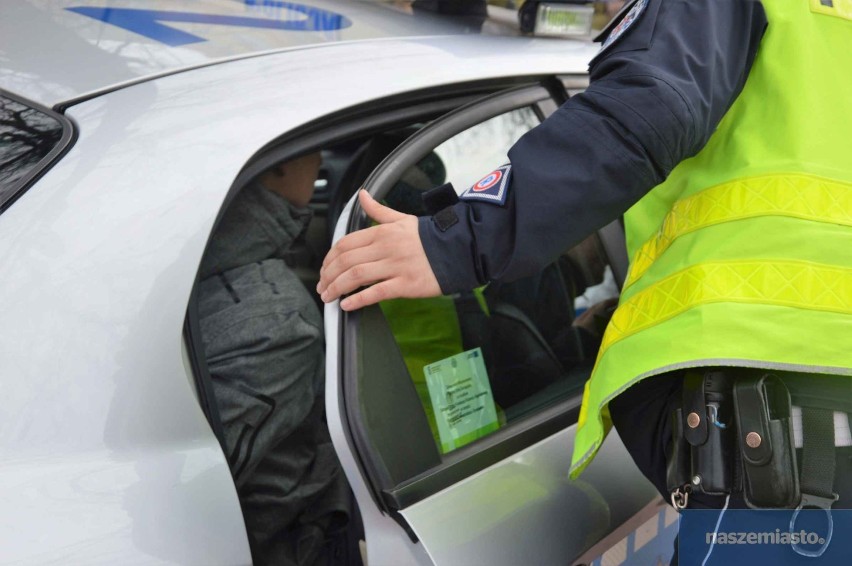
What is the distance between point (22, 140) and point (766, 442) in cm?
109

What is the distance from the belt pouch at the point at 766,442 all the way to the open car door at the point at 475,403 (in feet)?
1.34

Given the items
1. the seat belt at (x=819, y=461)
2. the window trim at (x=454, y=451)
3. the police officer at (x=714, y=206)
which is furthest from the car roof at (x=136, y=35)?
the seat belt at (x=819, y=461)

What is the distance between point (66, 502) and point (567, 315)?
119 centimetres

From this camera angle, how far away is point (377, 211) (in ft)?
4.24

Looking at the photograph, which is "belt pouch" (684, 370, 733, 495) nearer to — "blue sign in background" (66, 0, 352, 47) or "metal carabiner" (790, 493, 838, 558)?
"metal carabiner" (790, 493, 838, 558)

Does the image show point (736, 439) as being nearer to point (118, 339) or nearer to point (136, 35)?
point (118, 339)

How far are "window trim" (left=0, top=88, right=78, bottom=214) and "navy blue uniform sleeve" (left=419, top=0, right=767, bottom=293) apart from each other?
21.0 inches

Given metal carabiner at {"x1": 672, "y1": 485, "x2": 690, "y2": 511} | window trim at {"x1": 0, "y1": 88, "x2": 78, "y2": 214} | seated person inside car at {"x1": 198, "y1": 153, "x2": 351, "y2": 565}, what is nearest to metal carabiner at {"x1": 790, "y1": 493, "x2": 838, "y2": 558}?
metal carabiner at {"x1": 672, "y1": 485, "x2": 690, "y2": 511}

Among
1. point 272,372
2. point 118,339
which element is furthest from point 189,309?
point 272,372

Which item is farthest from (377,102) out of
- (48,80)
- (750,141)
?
(750,141)

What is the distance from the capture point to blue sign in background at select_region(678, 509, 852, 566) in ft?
3.68

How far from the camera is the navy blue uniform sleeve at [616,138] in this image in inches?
43.3

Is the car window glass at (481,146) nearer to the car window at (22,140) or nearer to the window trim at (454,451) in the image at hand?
A: the window trim at (454,451)

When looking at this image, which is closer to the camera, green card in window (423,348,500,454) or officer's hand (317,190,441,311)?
officer's hand (317,190,441,311)
